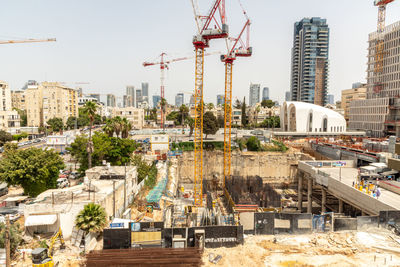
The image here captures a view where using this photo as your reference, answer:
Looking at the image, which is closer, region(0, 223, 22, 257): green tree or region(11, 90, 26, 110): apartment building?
region(0, 223, 22, 257): green tree

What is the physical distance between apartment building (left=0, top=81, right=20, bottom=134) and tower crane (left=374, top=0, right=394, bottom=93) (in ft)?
373

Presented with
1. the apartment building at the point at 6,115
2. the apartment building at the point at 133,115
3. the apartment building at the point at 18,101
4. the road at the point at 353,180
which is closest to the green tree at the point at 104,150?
the road at the point at 353,180

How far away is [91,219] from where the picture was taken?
1883 centimetres

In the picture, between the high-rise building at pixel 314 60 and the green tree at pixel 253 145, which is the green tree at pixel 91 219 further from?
the high-rise building at pixel 314 60

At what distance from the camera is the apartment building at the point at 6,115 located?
8131cm

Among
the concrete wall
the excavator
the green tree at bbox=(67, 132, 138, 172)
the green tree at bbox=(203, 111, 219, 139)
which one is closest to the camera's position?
the excavator

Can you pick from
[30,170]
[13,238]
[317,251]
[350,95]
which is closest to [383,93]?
[350,95]

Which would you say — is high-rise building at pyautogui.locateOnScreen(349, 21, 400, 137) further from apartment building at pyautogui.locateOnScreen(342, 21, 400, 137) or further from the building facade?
the building facade

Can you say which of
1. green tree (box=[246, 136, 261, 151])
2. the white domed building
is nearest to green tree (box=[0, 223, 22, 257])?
green tree (box=[246, 136, 261, 151])

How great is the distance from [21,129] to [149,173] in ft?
249

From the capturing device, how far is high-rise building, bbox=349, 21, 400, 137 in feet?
251

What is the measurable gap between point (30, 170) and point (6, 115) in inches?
2751

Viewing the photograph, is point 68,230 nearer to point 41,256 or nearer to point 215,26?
point 41,256

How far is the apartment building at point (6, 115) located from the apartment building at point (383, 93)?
361 feet
